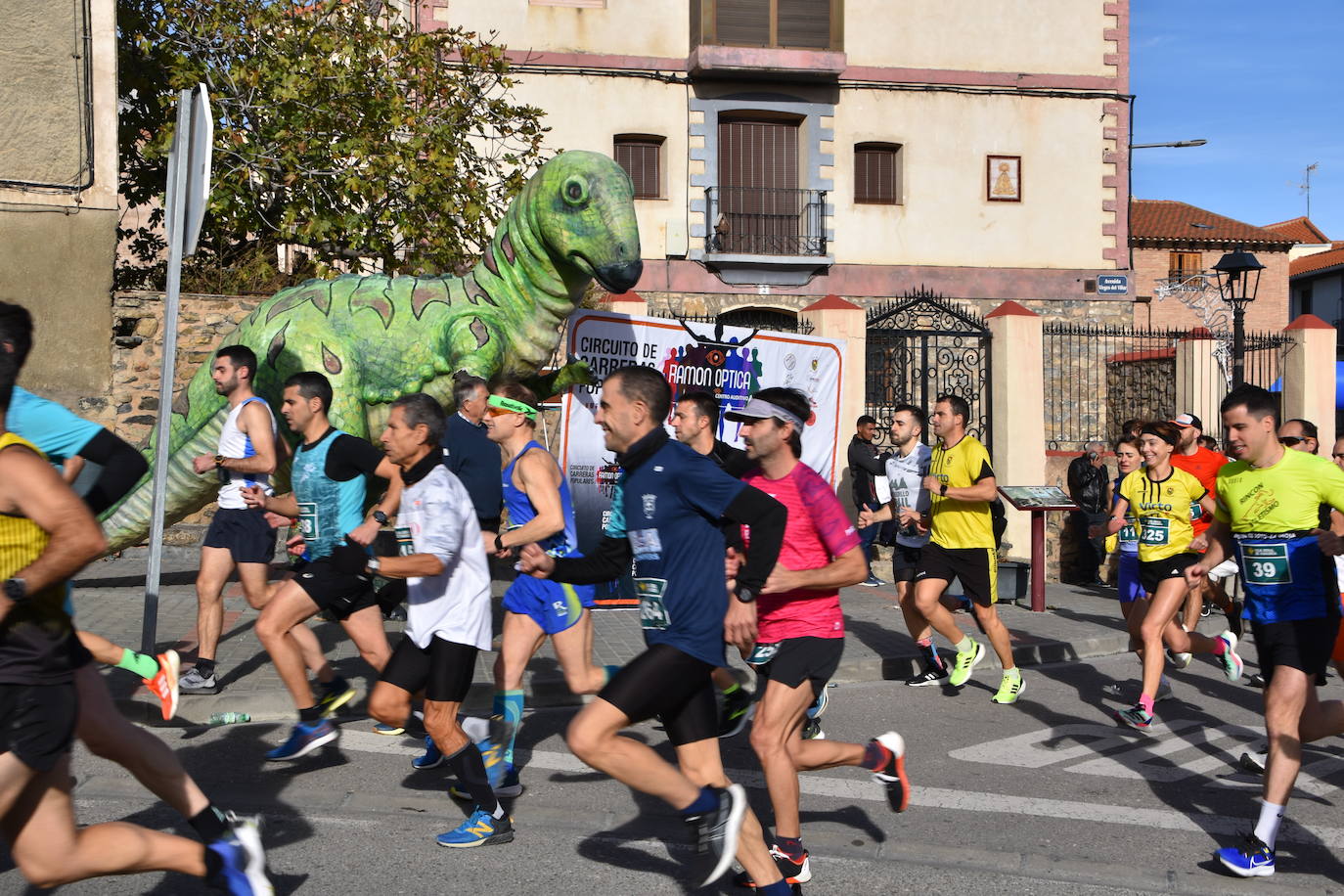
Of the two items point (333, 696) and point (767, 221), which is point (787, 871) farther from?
point (767, 221)

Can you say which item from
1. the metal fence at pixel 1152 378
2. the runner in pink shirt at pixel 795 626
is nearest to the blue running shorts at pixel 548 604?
the runner in pink shirt at pixel 795 626

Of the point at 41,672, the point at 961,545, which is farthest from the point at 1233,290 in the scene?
the point at 41,672

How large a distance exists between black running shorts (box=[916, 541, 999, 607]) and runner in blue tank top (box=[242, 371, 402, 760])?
3.52 m

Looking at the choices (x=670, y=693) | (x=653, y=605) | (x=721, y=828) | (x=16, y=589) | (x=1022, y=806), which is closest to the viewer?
(x=16, y=589)

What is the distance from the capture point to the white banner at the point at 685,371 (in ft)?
35.5

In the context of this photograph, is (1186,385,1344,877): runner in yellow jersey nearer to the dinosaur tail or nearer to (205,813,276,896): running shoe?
(205,813,276,896): running shoe

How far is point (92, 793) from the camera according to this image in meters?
5.56

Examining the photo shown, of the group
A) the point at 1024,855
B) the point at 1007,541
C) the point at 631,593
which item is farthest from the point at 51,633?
the point at 1007,541

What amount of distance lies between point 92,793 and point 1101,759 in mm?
4762

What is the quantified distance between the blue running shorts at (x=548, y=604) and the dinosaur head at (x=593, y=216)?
2.68m

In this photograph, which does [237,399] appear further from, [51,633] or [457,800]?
[51,633]

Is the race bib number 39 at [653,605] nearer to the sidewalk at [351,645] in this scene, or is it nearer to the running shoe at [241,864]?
the running shoe at [241,864]

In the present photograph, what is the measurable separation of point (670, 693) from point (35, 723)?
187cm

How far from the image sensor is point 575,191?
8164 mm
